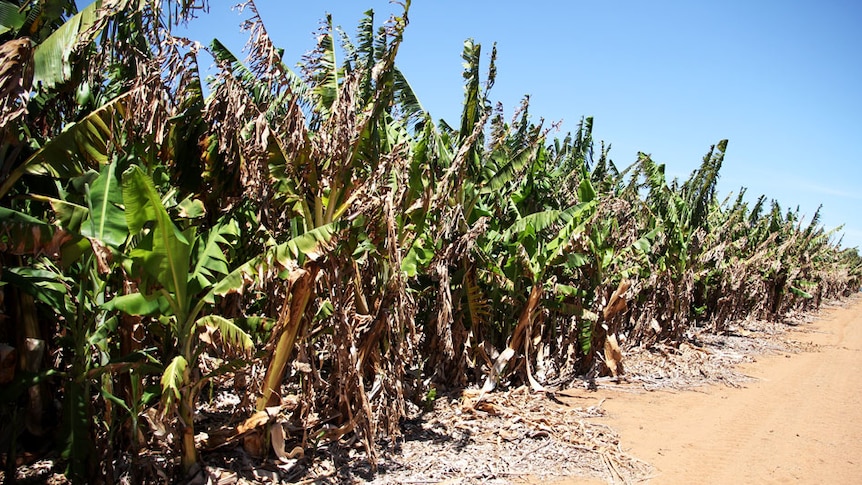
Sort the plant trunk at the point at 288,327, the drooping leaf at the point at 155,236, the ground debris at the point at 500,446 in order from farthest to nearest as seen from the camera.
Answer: the ground debris at the point at 500,446 → the plant trunk at the point at 288,327 → the drooping leaf at the point at 155,236

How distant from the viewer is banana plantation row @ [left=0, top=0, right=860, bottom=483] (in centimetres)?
389

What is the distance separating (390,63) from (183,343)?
305 centimetres

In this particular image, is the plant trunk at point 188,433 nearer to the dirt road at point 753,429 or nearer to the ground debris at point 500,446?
the ground debris at point 500,446

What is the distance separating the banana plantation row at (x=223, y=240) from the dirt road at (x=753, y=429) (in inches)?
90.5

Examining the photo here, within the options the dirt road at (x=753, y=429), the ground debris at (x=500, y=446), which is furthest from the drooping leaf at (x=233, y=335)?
the dirt road at (x=753, y=429)

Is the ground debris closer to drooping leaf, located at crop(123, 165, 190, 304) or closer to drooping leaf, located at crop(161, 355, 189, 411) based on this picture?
drooping leaf, located at crop(161, 355, 189, 411)

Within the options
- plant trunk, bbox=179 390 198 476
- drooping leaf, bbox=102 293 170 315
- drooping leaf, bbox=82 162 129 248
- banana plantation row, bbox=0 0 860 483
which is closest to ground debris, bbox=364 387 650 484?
banana plantation row, bbox=0 0 860 483

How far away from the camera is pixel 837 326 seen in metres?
22.2

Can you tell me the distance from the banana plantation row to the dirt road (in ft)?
7.54

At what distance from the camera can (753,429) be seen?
7.76 metres

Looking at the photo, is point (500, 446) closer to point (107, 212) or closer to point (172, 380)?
point (172, 380)

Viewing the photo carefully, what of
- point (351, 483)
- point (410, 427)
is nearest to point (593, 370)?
point (410, 427)

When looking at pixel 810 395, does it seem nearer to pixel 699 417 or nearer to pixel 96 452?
pixel 699 417

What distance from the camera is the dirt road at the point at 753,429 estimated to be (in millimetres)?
6348
